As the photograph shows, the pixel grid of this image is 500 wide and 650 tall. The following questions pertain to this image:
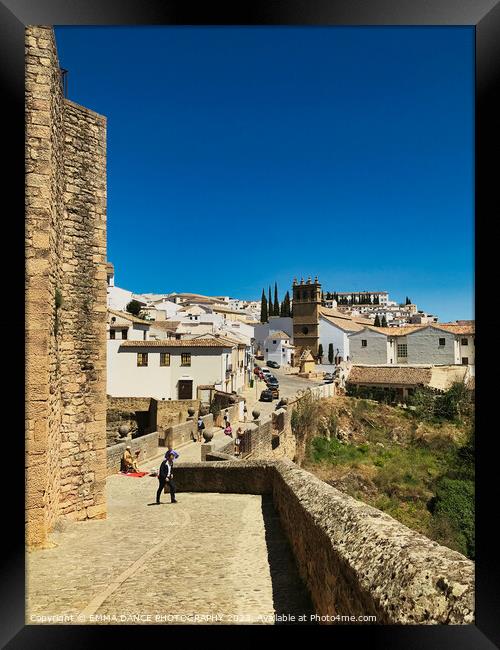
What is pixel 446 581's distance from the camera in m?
2.23

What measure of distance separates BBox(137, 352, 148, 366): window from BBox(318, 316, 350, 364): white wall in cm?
3000

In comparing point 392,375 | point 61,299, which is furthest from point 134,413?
point 392,375

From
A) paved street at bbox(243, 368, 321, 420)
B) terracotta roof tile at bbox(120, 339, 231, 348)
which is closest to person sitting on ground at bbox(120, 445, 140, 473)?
paved street at bbox(243, 368, 321, 420)

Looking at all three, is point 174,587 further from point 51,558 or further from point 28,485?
point 28,485

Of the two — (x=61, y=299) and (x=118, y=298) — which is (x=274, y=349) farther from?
(x=61, y=299)

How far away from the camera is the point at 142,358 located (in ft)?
88.7

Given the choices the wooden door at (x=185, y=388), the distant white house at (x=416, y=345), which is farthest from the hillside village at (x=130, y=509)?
the distant white house at (x=416, y=345)

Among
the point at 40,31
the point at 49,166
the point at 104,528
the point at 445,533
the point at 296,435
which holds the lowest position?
the point at 445,533

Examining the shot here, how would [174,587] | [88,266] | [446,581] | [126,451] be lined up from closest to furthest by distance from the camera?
[446,581], [174,587], [88,266], [126,451]

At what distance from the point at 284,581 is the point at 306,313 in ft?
184

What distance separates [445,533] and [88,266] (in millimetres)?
16817
